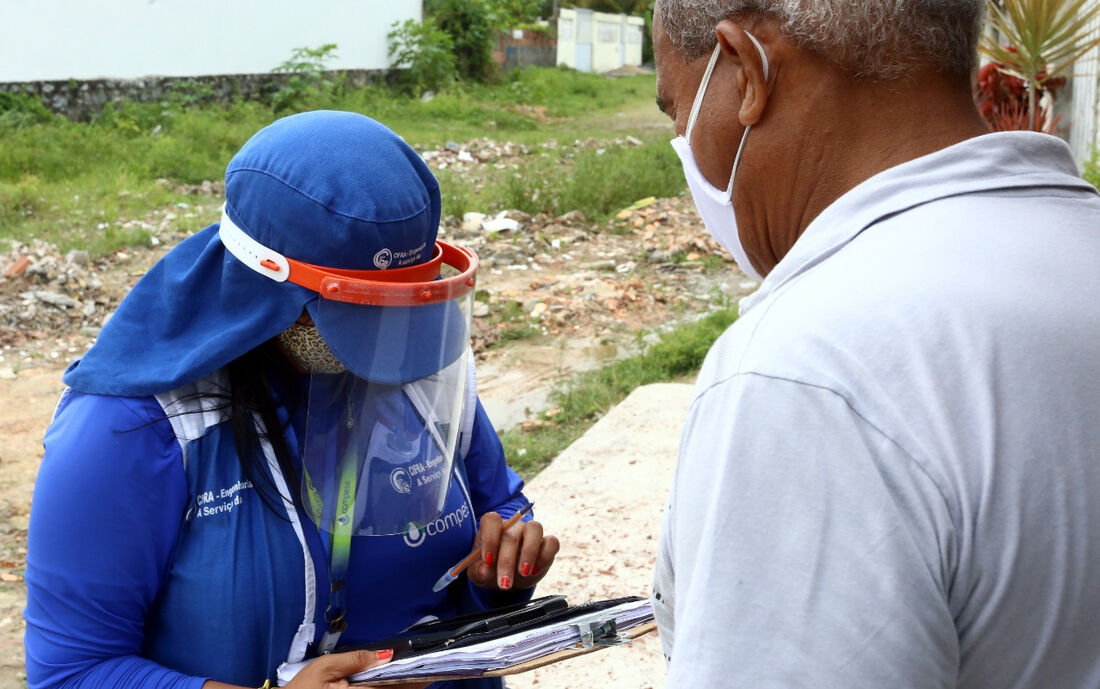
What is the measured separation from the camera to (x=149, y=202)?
10562 mm

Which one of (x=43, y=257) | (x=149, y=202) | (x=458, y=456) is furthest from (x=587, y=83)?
(x=458, y=456)

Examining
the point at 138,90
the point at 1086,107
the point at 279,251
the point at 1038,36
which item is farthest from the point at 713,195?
the point at 138,90

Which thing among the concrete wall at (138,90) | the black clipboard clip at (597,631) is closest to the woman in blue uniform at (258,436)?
the black clipboard clip at (597,631)

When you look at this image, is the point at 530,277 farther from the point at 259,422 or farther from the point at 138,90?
the point at 138,90

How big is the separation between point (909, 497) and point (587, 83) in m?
24.6

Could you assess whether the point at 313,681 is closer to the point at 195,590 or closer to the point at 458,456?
the point at 195,590

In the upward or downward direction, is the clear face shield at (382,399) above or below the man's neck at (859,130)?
below

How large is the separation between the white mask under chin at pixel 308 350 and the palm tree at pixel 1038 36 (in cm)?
547

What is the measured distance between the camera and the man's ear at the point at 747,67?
1202mm

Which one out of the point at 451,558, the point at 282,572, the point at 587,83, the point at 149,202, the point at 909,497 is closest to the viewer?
the point at 909,497

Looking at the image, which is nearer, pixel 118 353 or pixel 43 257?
pixel 118 353

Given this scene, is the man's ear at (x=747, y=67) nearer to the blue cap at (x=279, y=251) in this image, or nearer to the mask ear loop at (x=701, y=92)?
the mask ear loop at (x=701, y=92)

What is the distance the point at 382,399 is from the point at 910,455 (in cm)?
105

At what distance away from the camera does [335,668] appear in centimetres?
167
